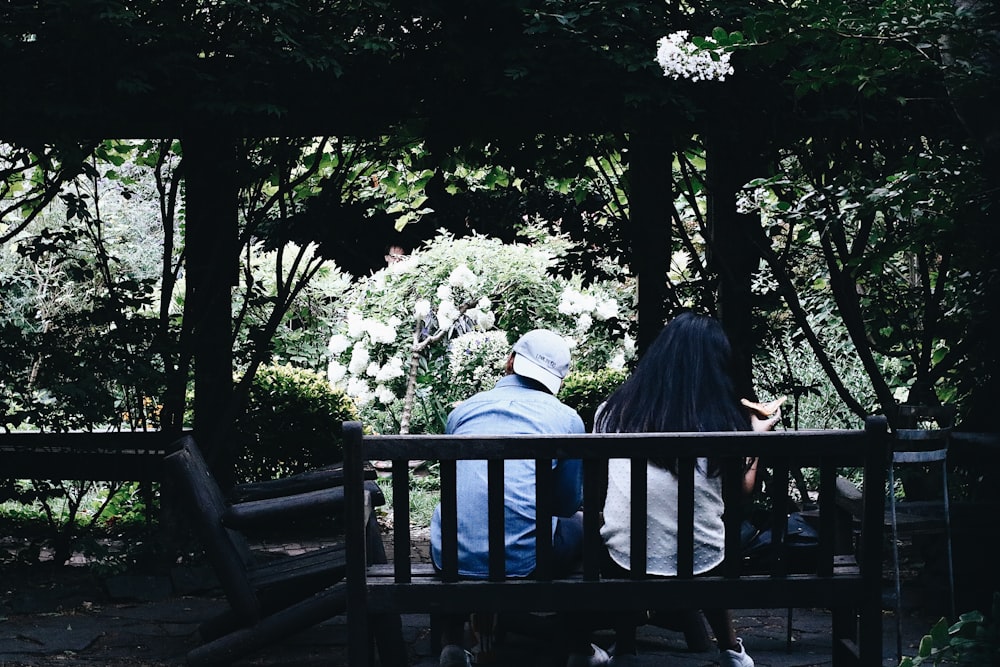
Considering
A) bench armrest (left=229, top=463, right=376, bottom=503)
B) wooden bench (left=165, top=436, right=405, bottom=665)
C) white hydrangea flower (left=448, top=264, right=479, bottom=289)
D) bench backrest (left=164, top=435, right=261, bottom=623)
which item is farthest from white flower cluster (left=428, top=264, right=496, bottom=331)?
bench backrest (left=164, top=435, right=261, bottom=623)

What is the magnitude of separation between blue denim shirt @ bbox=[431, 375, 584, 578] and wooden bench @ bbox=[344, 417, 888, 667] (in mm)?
235

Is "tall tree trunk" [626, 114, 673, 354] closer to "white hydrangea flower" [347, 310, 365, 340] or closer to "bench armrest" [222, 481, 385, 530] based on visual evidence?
"bench armrest" [222, 481, 385, 530]

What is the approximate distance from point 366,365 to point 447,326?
769 mm

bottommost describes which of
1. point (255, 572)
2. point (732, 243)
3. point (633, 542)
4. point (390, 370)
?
point (255, 572)

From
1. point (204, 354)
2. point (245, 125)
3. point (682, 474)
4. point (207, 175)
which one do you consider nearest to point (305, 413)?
point (204, 354)

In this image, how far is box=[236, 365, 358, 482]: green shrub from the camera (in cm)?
693

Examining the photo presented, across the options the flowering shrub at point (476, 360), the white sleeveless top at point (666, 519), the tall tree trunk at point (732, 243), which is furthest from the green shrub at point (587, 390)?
the white sleeveless top at point (666, 519)

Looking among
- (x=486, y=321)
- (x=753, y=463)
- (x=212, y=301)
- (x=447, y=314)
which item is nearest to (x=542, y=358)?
(x=753, y=463)

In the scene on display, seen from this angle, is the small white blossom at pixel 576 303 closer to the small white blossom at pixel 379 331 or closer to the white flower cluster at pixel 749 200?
the small white blossom at pixel 379 331

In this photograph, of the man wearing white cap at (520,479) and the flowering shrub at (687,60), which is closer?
the man wearing white cap at (520,479)

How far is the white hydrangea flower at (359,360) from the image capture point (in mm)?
8164

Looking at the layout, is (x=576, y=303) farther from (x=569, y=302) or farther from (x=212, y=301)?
(x=212, y=301)

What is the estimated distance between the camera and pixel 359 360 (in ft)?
26.8

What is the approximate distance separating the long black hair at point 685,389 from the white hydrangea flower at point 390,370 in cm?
496
